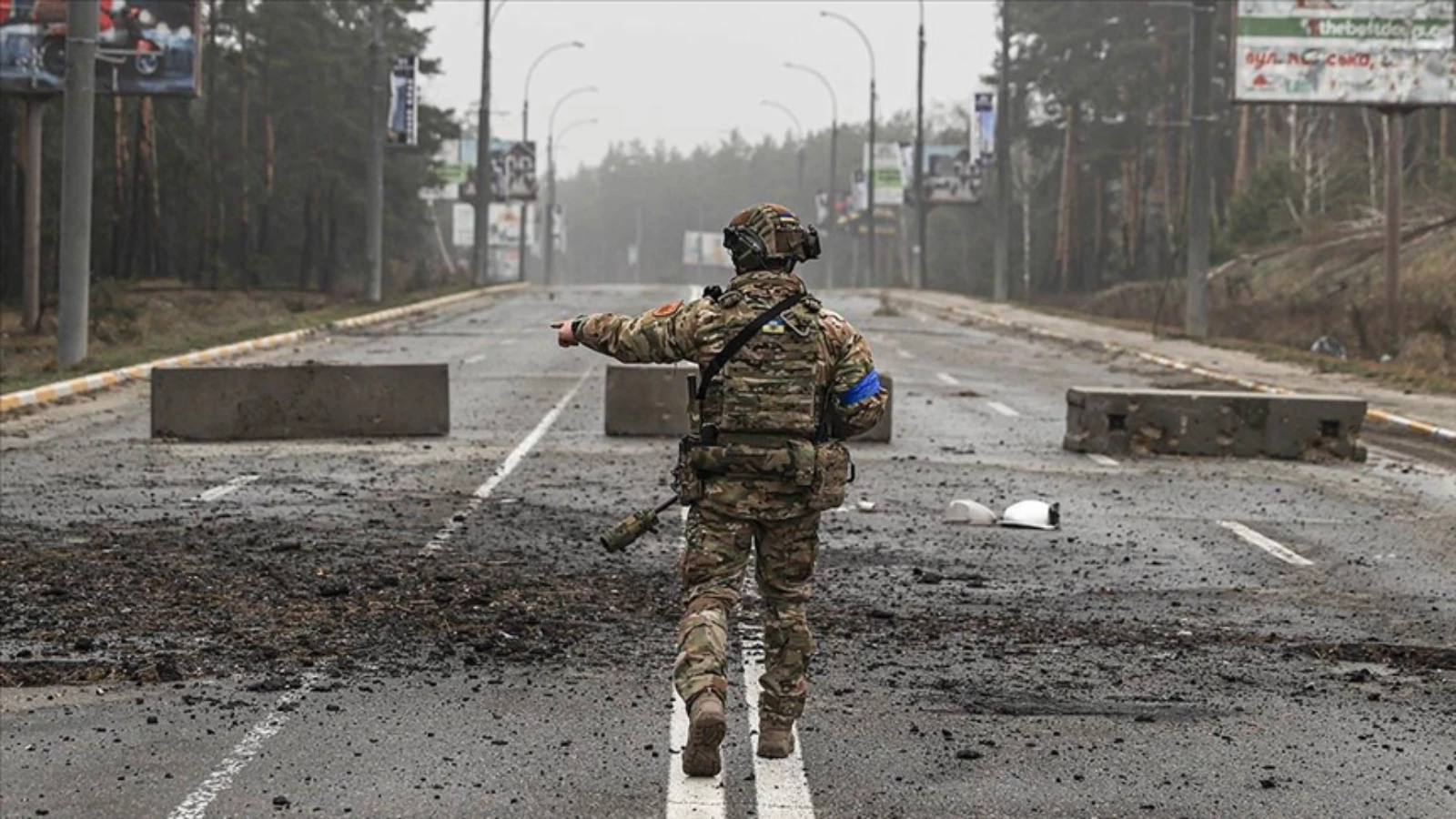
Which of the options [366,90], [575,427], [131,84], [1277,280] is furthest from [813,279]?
[575,427]

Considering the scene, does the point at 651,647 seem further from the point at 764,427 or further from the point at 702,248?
the point at 702,248

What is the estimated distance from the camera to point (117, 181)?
45.5 meters

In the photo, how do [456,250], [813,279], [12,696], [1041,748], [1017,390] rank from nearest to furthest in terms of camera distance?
[1041,748]
[12,696]
[1017,390]
[456,250]
[813,279]

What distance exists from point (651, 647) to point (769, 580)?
2.17 m

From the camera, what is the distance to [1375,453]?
19328 millimetres

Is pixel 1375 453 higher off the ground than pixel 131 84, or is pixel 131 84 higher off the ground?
pixel 131 84

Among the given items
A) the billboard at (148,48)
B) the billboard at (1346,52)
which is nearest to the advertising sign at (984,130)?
the billboard at (1346,52)

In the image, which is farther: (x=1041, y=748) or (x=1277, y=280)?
(x=1277, y=280)

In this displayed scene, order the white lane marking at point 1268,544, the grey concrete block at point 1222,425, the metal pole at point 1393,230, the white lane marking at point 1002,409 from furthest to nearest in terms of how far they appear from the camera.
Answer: the metal pole at point 1393,230 < the white lane marking at point 1002,409 < the grey concrete block at point 1222,425 < the white lane marking at point 1268,544

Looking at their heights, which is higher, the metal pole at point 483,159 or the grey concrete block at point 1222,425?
the metal pole at point 483,159

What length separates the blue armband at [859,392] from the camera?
267 inches

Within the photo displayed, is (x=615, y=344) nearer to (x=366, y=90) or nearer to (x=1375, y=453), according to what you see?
(x=1375, y=453)

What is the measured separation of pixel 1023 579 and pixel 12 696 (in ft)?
17.5

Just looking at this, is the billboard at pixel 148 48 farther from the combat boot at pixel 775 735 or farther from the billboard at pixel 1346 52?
the combat boot at pixel 775 735
